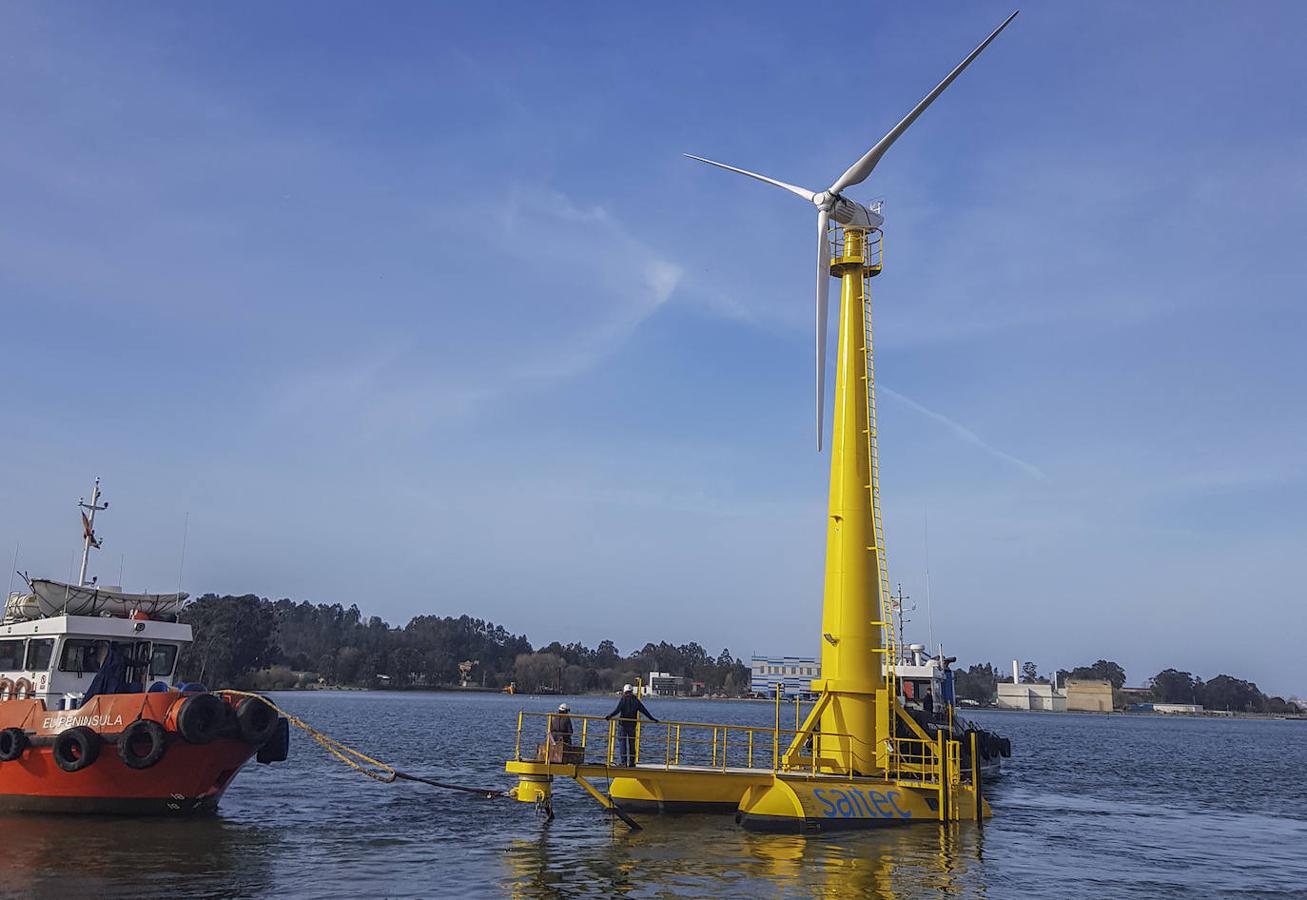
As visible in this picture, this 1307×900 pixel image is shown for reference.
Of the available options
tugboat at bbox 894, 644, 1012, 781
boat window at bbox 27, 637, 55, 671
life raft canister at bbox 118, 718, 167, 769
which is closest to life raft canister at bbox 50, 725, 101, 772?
life raft canister at bbox 118, 718, 167, 769

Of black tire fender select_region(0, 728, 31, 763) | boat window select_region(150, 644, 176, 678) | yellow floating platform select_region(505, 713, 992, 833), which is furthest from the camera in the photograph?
boat window select_region(150, 644, 176, 678)

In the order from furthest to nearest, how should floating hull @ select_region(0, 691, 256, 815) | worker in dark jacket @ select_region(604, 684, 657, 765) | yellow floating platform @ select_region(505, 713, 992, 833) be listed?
worker in dark jacket @ select_region(604, 684, 657, 765)
floating hull @ select_region(0, 691, 256, 815)
yellow floating platform @ select_region(505, 713, 992, 833)

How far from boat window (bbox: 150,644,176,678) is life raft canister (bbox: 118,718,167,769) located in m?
4.24

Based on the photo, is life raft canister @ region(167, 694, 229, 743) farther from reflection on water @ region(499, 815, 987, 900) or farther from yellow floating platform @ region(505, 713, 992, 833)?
reflection on water @ region(499, 815, 987, 900)

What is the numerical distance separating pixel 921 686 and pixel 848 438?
1746 centimetres

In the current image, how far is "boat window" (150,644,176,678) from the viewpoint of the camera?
2505 centimetres

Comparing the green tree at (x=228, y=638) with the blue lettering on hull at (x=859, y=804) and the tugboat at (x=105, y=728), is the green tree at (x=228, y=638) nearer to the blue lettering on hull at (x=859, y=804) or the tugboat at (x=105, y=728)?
the tugboat at (x=105, y=728)

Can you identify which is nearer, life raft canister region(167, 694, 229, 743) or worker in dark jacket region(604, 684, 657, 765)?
life raft canister region(167, 694, 229, 743)

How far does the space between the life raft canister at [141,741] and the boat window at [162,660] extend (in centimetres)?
424

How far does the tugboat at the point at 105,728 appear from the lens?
21.1 m

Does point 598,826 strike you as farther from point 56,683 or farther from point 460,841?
point 56,683

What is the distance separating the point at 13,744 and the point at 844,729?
1888cm

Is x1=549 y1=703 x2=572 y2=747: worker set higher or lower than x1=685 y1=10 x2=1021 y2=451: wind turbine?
lower

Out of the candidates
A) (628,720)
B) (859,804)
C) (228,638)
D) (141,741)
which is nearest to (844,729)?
(859,804)
